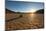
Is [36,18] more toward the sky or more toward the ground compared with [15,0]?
more toward the ground

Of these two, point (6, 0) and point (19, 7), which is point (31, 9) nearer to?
point (19, 7)

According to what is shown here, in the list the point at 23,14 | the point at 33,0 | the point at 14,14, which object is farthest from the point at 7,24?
the point at 33,0

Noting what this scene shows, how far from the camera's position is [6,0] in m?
1.39

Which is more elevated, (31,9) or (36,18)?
(31,9)

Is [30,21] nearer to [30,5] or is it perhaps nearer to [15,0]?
[30,5]

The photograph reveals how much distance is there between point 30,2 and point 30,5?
0.05 meters

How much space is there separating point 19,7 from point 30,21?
0.27m

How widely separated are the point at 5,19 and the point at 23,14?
0.92 ft

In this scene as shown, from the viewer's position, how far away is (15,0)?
1411 millimetres
